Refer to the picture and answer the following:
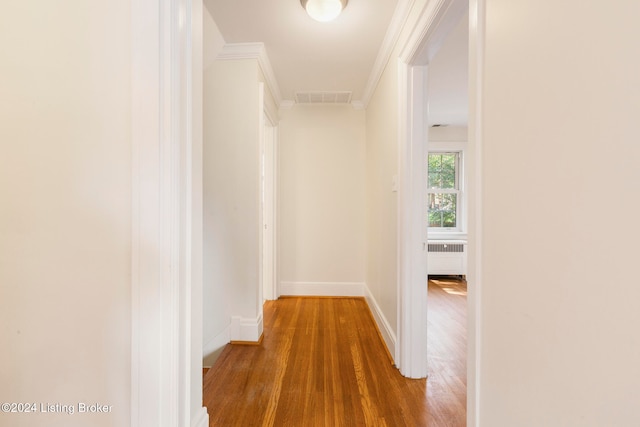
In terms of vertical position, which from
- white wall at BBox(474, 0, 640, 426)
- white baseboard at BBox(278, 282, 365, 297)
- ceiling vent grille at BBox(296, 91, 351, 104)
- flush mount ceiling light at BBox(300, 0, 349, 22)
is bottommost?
white baseboard at BBox(278, 282, 365, 297)

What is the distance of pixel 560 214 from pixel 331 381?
1662mm

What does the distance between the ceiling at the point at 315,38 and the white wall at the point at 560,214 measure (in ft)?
4.67

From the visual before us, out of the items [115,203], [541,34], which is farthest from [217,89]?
[541,34]

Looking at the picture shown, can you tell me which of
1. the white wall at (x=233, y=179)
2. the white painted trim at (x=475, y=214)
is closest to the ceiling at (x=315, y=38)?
the white wall at (x=233, y=179)

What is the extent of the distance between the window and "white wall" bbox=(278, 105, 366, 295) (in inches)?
78.3

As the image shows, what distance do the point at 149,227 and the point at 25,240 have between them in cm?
42

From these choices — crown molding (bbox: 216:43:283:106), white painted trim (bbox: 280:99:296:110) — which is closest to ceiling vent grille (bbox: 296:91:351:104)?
white painted trim (bbox: 280:99:296:110)

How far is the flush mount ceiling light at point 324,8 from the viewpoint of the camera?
5.72 feet

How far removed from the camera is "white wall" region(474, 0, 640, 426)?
0.48 m

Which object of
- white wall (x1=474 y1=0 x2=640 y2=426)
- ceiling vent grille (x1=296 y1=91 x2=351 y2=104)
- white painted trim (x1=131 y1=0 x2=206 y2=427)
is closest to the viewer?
white wall (x1=474 y1=0 x2=640 y2=426)

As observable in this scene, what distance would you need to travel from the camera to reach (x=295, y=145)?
142 inches

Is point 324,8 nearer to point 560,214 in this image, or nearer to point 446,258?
point 560,214

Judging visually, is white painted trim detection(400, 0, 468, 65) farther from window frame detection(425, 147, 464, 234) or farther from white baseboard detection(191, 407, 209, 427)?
window frame detection(425, 147, 464, 234)

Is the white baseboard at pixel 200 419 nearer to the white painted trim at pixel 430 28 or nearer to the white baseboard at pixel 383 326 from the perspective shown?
the white baseboard at pixel 383 326
